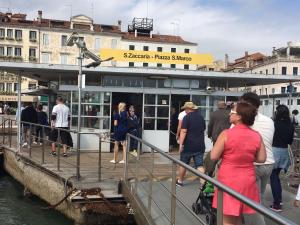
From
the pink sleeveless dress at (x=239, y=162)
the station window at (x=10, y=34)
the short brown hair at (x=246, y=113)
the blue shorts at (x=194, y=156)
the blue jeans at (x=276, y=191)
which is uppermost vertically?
the station window at (x=10, y=34)

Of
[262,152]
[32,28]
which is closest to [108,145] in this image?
[262,152]

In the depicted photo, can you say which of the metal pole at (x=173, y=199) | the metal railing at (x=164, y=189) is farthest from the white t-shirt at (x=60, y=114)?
the metal pole at (x=173, y=199)

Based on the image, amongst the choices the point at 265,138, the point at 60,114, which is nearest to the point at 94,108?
the point at 60,114

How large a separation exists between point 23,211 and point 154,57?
8829mm

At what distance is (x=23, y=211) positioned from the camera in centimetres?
1191

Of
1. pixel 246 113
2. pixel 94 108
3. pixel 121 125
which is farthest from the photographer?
pixel 94 108

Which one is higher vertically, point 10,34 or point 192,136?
point 10,34

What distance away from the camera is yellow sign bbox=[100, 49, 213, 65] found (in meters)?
17.9

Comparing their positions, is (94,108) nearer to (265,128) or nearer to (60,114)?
(60,114)

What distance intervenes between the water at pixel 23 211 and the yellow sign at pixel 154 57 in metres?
6.12

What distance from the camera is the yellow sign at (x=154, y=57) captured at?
17.9 m

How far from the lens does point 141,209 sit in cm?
753

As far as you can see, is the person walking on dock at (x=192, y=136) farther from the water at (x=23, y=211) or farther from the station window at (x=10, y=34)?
the station window at (x=10, y=34)

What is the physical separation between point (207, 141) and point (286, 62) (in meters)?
63.9
